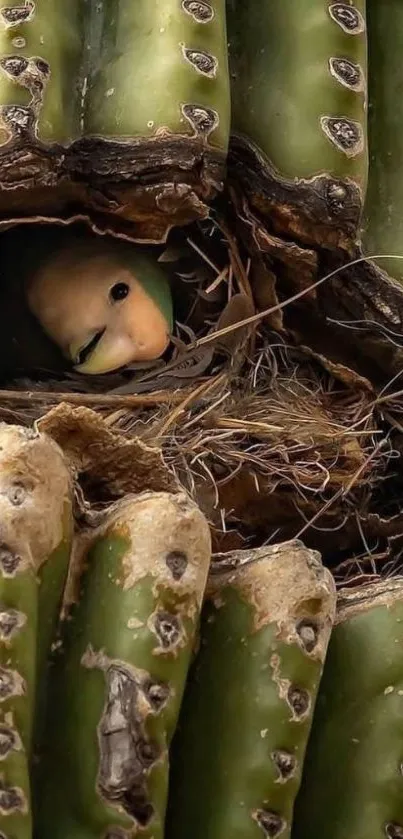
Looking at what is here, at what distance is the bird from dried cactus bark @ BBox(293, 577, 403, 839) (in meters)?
0.41

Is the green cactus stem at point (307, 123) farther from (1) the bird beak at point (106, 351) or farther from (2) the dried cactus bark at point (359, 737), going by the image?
(2) the dried cactus bark at point (359, 737)

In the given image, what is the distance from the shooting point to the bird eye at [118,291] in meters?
1.25

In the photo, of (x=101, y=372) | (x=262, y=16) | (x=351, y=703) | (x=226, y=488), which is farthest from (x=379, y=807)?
(x=262, y=16)

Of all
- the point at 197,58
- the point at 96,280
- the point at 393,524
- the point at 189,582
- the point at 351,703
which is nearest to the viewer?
the point at 189,582

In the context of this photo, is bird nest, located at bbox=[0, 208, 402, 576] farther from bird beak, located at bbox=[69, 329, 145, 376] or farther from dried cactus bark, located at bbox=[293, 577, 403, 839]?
dried cactus bark, located at bbox=[293, 577, 403, 839]

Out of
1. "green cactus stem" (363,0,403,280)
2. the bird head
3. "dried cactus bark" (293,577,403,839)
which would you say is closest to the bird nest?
the bird head

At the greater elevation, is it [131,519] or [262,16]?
[262,16]

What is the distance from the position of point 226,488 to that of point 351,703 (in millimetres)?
370

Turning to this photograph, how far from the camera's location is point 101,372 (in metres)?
1.28

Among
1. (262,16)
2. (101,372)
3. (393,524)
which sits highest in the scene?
(262,16)

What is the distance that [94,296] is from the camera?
4.13 ft

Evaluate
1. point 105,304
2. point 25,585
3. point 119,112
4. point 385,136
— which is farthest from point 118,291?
point 25,585

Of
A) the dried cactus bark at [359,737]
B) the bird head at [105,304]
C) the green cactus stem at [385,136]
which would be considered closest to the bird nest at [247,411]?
the bird head at [105,304]

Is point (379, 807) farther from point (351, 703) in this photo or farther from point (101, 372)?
point (101, 372)
